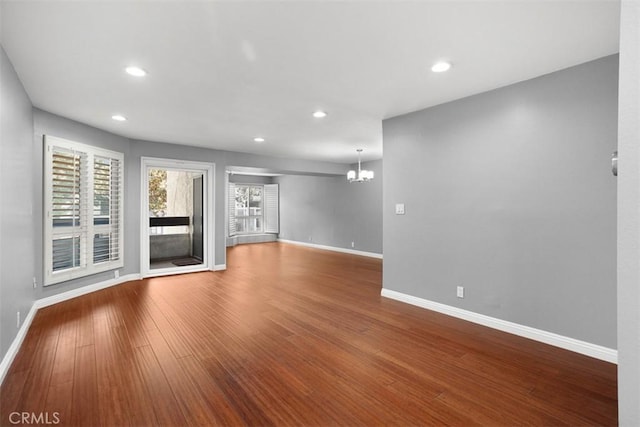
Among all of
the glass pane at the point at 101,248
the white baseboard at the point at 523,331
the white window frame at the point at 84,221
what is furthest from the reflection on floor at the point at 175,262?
the white baseboard at the point at 523,331

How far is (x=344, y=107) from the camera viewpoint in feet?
12.9

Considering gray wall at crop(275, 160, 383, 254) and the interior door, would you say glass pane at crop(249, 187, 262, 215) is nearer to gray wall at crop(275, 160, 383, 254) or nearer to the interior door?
gray wall at crop(275, 160, 383, 254)

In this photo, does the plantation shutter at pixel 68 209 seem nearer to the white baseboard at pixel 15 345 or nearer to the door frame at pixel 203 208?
the white baseboard at pixel 15 345

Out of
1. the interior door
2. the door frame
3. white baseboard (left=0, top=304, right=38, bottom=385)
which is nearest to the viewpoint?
white baseboard (left=0, top=304, right=38, bottom=385)

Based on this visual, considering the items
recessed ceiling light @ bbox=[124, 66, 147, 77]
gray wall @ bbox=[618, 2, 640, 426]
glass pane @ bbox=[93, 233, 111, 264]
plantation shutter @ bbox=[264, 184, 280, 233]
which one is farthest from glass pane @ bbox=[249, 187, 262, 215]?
gray wall @ bbox=[618, 2, 640, 426]

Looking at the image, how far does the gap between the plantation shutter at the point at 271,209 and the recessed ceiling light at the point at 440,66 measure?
31.4 ft

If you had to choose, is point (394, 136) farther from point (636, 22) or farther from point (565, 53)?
point (636, 22)

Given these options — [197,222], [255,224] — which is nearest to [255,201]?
[255,224]

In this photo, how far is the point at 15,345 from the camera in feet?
9.15

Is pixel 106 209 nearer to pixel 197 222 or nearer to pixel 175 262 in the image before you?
pixel 197 222

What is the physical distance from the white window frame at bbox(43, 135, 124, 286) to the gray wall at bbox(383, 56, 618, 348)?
456 cm

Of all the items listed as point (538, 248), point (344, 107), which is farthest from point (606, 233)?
point (344, 107)

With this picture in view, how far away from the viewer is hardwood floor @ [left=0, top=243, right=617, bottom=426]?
6.50 feet

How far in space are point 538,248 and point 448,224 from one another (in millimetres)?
953
